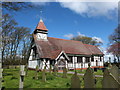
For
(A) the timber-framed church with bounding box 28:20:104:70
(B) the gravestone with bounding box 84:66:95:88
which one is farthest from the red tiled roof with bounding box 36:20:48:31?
(B) the gravestone with bounding box 84:66:95:88

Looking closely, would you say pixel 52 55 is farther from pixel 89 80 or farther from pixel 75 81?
pixel 89 80

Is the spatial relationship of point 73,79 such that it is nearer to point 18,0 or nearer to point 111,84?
point 111,84

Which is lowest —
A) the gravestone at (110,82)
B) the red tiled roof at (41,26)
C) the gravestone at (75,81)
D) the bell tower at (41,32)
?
the gravestone at (75,81)

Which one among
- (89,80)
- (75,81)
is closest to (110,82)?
(89,80)

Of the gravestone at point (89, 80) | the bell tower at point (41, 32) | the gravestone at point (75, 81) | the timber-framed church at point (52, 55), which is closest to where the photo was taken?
the gravestone at point (89, 80)

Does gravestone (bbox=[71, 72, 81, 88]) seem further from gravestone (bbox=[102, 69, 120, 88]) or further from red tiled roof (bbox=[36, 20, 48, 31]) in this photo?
red tiled roof (bbox=[36, 20, 48, 31])

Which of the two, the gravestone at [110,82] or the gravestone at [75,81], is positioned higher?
the gravestone at [110,82]

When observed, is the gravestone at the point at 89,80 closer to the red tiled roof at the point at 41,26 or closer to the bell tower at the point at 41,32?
the bell tower at the point at 41,32

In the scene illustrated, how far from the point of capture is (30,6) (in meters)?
7.95

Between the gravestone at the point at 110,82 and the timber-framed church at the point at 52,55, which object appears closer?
the gravestone at the point at 110,82

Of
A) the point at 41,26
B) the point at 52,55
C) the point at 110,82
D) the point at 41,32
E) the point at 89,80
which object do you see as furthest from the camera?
the point at 41,26

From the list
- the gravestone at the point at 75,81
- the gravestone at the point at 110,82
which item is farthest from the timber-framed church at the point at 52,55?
the gravestone at the point at 110,82

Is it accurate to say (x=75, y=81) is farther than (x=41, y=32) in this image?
No

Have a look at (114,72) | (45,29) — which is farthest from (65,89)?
(45,29)
